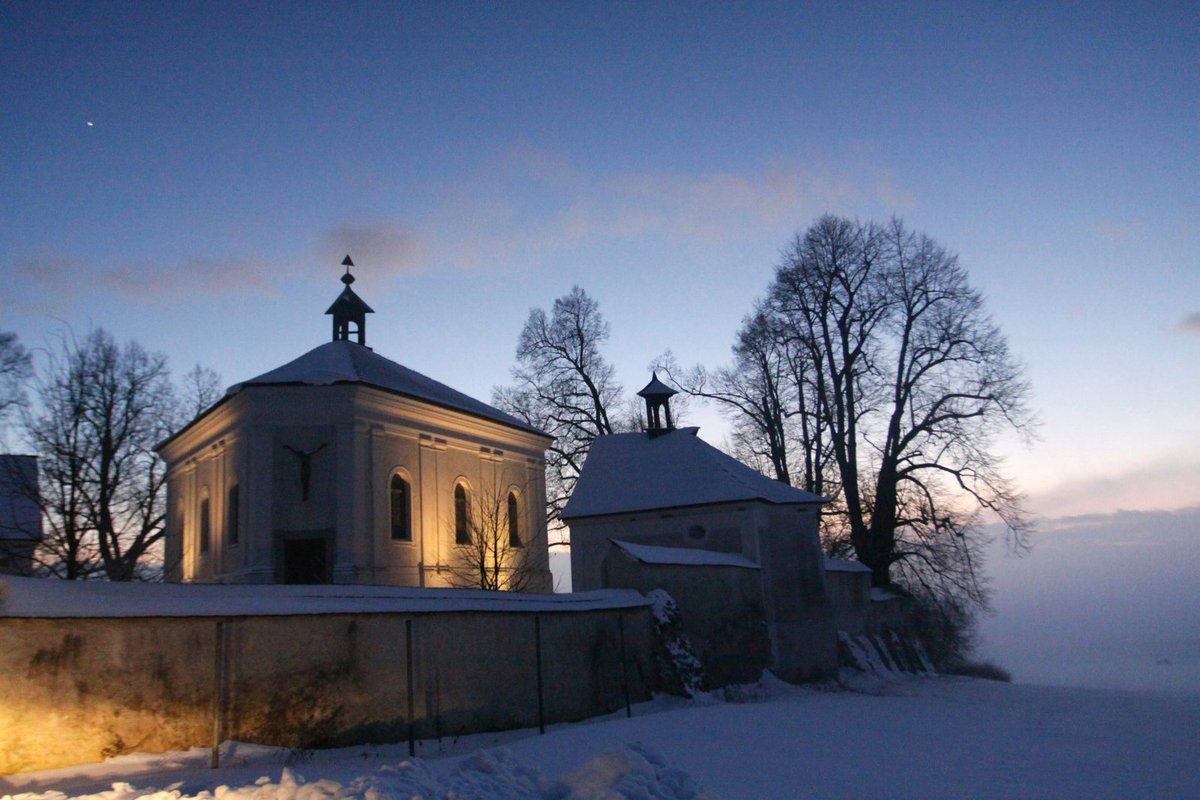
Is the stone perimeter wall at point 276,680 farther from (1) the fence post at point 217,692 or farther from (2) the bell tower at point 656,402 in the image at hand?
(2) the bell tower at point 656,402

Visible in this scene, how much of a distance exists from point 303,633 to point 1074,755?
11668 mm

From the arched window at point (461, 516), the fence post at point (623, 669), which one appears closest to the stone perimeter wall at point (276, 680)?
the fence post at point (623, 669)

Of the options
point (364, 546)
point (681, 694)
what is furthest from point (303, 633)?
point (364, 546)

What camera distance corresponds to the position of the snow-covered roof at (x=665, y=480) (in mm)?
27094

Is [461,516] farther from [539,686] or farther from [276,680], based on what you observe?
[276,680]

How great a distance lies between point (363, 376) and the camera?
25.6 meters

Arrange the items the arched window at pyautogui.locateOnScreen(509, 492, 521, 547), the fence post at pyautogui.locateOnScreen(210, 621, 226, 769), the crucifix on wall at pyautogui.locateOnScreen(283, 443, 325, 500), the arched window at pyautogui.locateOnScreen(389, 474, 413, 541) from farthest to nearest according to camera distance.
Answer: the arched window at pyautogui.locateOnScreen(509, 492, 521, 547), the arched window at pyautogui.locateOnScreen(389, 474, 413, 541), the crucifix on wall at pyautogui.locateOnScreen(283, 443, 325, 500), the fence post at pyautogui.locateOnScreen(210, 621, 226, 769)

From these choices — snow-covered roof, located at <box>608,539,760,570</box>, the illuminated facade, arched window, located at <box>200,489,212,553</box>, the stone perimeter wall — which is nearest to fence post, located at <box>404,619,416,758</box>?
the stone perimeter wall

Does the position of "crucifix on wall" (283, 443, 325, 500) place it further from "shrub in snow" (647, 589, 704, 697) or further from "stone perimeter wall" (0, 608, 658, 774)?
"stone perimeter wall" (0, 608, 658, 774)

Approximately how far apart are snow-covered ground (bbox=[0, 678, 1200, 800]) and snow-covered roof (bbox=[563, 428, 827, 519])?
317 inches

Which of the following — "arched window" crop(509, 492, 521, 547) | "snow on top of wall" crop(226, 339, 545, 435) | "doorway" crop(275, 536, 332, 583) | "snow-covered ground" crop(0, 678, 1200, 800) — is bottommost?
"snow-covered ground" crop(0, 678, 1200, 800)

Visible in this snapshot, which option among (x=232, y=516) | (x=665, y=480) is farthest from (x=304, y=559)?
(x=665, y=480)

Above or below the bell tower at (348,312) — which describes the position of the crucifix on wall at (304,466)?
below

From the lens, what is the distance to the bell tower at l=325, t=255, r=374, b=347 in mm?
30953
